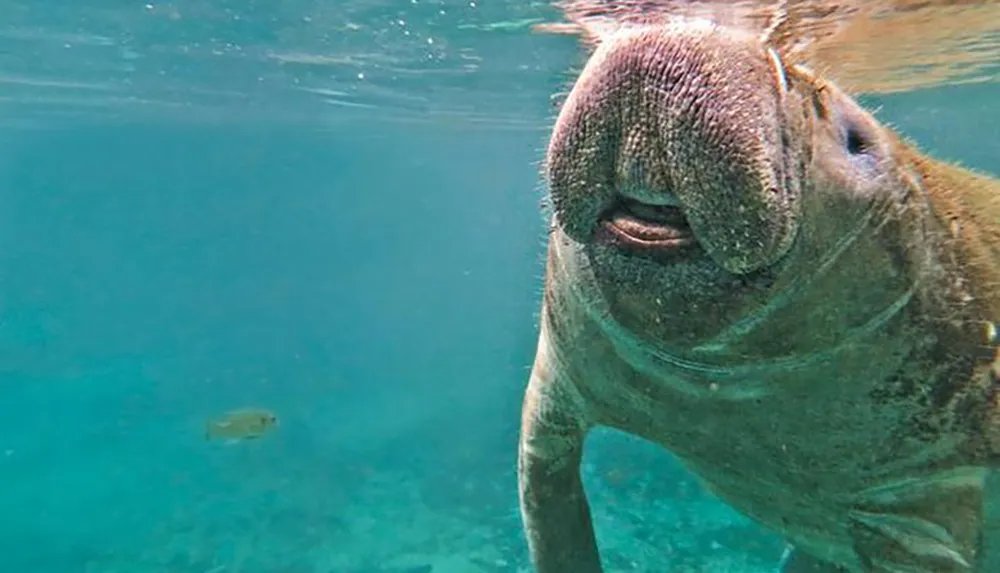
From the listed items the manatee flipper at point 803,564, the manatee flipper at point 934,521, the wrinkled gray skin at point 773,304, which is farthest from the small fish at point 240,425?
the manatee flipper at point 934,521

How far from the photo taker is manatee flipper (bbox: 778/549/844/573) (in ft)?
12.8

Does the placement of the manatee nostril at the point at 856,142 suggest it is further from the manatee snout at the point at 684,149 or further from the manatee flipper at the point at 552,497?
the manatee flipper at the point at 552,497

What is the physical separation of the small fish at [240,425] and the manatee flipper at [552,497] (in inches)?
271

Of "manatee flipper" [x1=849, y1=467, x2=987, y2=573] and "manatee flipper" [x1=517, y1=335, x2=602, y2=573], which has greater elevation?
"manatee flipper" [x1=849, y1=467, x2=987, y2=573]

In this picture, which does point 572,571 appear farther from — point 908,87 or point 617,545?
point 908,87

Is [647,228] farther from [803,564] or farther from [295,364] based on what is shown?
[295,364]

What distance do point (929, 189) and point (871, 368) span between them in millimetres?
596

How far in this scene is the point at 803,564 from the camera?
4438 mm

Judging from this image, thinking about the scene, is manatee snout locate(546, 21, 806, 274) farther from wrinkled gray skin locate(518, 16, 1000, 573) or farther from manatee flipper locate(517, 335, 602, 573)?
manatee flipper locate(517, 335, 602, 573)

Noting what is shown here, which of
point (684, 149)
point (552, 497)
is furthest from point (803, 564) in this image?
point (684, 149)

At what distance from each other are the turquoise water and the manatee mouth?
1.14 meters

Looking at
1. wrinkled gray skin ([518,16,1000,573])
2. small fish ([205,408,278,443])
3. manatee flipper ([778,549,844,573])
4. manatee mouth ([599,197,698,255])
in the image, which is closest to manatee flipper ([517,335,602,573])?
wrinkled gray skin ([518,16,1000,573])

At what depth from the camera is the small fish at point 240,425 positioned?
404 inches

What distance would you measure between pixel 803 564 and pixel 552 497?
1385 millimetres
